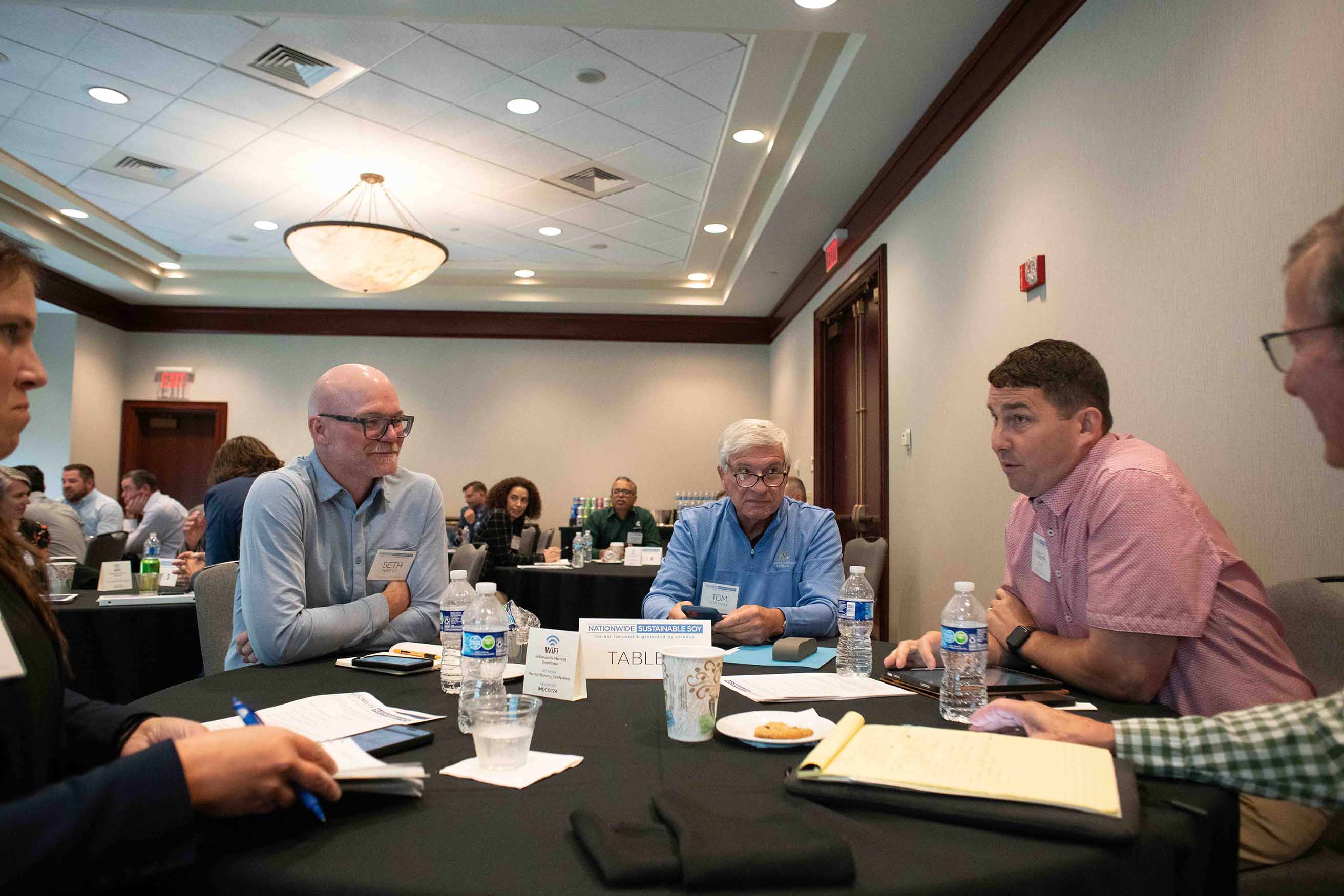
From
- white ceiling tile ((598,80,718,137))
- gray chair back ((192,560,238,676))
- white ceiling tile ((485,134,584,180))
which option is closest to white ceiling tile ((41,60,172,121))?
white ceiling tile ((485,134,584,180))

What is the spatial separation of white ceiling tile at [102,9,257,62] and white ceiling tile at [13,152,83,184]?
7.95 feet

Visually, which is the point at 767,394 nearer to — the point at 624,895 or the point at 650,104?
the point at 650,104

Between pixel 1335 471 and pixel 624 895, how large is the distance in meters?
2.03

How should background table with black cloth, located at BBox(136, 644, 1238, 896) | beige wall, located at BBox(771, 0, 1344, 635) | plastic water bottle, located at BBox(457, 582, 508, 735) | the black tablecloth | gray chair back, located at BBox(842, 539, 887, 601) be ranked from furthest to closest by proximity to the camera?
the black tablecloth → gray chair back, located at BBox(842, 539, 887, 601) → beige wall, located at BBox(771, 0, 1344, 635) → plastic water bottle, located at BBox(457, 582, 508, 735) → background table with black cloth, located at BBox(136, 644, 1238, 896)

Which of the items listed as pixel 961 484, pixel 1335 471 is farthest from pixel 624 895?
pixel 961 484

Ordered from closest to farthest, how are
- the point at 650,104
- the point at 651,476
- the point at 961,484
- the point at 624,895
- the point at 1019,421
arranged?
the point at 624,895, the point at 1019,421, the point at 961,484, the point at 650,104, the point at 651,476

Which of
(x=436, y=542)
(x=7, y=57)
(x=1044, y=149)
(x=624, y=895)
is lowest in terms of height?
(x=624, y=895)

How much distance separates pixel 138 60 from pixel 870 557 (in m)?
4.95

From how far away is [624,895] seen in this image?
0.79 meters

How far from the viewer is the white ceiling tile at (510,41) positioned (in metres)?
4.16

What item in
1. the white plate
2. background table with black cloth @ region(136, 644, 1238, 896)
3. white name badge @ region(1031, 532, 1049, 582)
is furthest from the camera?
white name badge @ region(1031, 532, 1049, 582)

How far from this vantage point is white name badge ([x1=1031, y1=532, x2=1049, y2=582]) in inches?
75.3

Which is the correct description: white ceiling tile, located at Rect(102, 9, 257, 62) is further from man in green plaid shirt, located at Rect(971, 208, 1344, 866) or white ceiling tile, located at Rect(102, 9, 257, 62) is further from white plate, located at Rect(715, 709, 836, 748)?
man in green plaid shirt, located at Rect(971, 208, 1344, 866)

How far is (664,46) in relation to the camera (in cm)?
431
